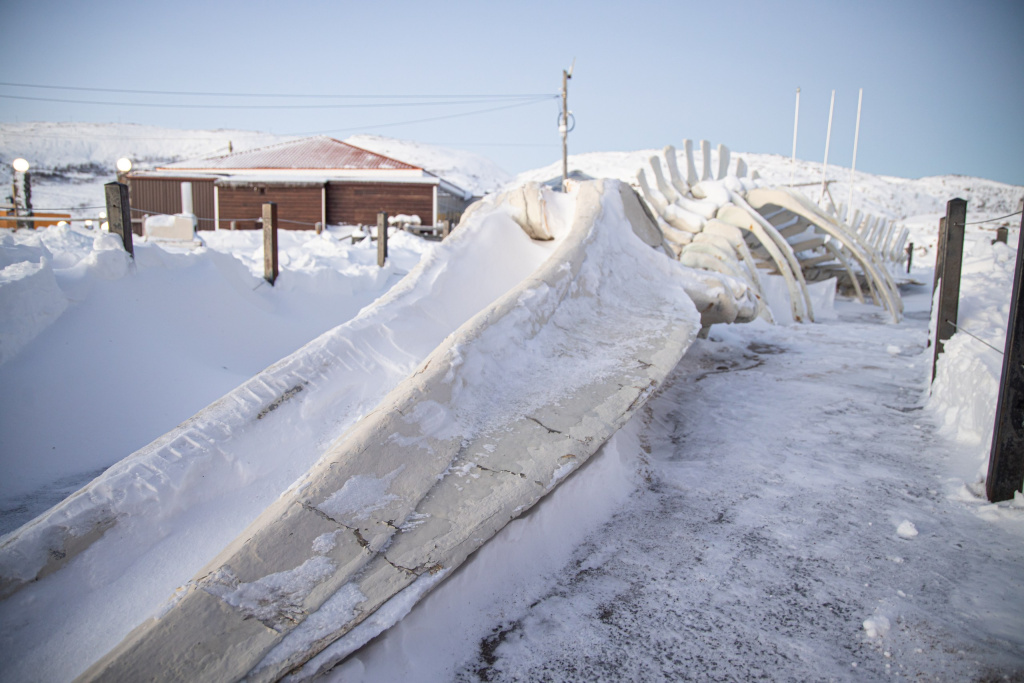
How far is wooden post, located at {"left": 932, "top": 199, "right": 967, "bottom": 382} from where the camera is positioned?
3.49 m

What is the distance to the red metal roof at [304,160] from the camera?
66.3 ft

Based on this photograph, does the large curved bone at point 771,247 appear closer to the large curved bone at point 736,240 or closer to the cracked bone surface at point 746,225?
the cracked bone surface at point 746,225

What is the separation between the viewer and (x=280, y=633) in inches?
50.4

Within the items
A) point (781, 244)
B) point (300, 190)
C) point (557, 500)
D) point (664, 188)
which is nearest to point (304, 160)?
point (300, 190)

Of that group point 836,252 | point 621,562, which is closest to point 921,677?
point 621,562

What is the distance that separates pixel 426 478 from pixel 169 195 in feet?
75.2

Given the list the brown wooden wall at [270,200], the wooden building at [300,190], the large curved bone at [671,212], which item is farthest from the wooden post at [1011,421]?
the brown wooden wall at [270,200]

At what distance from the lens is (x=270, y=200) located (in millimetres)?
19484

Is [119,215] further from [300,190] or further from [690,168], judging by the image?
[300,190]

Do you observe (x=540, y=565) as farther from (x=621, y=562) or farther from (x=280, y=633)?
(x=280, y=633)

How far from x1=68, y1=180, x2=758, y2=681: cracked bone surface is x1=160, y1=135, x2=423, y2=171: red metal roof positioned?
17829mm

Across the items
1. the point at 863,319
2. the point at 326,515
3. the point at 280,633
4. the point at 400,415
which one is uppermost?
the point at 400,415

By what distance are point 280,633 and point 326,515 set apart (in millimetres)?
326

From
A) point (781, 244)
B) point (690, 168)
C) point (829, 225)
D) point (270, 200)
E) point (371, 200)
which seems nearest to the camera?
point (781, 244)
